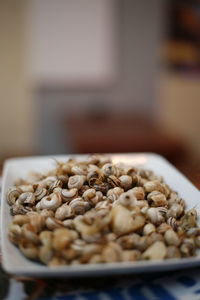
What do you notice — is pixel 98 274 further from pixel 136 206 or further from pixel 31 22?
pixel 31 22

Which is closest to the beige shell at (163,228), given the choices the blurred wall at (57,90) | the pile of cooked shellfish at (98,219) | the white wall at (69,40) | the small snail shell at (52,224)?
the pile of cooked shellfish at (98,219)

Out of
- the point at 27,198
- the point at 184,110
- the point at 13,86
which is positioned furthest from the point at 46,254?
the point at 13,86

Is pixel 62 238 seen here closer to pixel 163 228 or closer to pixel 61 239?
pixel 61 239

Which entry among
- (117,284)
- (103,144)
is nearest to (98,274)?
(117,284)

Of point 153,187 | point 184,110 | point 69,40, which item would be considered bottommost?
point 184,110

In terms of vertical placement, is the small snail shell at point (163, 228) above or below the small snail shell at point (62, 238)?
below

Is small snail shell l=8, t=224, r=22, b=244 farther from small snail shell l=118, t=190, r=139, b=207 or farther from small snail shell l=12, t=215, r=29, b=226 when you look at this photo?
small snail shell l=118, t=190, r=139, b=207

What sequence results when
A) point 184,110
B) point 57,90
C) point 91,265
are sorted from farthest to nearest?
1. point 57,90
2. point 184,110
3. point 91,265

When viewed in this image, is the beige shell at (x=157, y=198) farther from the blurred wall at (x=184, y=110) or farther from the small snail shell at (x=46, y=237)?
the blurred wall at (x=184, y=110)
